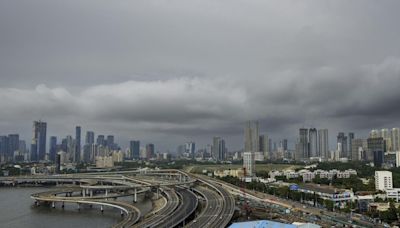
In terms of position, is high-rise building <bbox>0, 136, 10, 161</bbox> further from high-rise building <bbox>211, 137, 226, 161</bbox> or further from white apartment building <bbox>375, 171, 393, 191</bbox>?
white apartment building <bbox>375, 171, 393, 191</bbox>

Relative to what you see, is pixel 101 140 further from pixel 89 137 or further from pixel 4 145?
pixel 4 145

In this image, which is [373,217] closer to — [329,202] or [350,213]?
[350,213]

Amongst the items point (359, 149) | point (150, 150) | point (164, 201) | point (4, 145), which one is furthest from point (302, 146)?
point (4, 145)

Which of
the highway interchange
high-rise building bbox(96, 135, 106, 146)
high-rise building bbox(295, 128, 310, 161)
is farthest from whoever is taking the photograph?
high-rise building bbox(96, 135, 106, 146)

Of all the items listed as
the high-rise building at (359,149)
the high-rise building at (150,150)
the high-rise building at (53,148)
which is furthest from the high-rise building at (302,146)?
the high-rise building at (53,148)

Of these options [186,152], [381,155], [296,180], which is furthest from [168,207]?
[186,152]

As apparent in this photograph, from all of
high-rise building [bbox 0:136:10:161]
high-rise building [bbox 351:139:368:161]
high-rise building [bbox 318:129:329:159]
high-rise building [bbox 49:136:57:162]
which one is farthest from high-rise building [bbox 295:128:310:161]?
high-rise building [bbox 0:136:10:161]
